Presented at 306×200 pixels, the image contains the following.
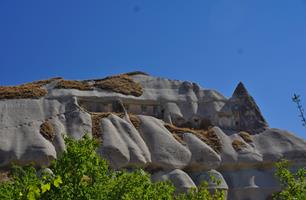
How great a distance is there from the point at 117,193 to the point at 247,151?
26.4 m

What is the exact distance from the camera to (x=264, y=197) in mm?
39656

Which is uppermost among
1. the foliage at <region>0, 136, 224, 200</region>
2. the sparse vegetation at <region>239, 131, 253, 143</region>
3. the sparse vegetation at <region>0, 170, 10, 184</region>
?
the sparse vegetation at <region>239, 131, 253, 143</region>

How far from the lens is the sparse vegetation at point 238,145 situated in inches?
1662

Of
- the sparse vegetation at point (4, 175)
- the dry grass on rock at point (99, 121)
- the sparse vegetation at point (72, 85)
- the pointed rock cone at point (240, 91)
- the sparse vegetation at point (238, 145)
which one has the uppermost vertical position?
the sparse vegetation at point (72, 85)

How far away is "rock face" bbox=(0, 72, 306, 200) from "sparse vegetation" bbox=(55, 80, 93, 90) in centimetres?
10

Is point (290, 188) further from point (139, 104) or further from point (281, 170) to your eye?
point (139, 104)

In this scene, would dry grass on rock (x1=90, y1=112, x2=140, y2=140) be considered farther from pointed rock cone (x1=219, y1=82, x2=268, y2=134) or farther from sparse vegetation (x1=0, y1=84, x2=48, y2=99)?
pointed rock cone (x1=219, y1=82, x2=268, y2=134)

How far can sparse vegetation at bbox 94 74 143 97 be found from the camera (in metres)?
44.0

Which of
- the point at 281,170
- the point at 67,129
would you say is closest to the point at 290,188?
the point at 281,170

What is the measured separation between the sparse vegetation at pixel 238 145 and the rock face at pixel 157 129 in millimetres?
91

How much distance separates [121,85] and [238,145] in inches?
431

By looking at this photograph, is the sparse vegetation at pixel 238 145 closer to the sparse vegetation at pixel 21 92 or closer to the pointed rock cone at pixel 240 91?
the pointed rock cone at pixel 240 91

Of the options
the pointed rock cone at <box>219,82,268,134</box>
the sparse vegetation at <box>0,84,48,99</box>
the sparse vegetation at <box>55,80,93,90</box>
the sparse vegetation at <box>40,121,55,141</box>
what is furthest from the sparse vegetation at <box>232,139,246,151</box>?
the sparse vegetation at <box>0,84,48,99</box>

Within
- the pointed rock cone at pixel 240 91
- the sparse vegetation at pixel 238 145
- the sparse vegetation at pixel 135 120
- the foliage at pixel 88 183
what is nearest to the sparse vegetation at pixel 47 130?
the sparse vegetation at pixel 135 120
